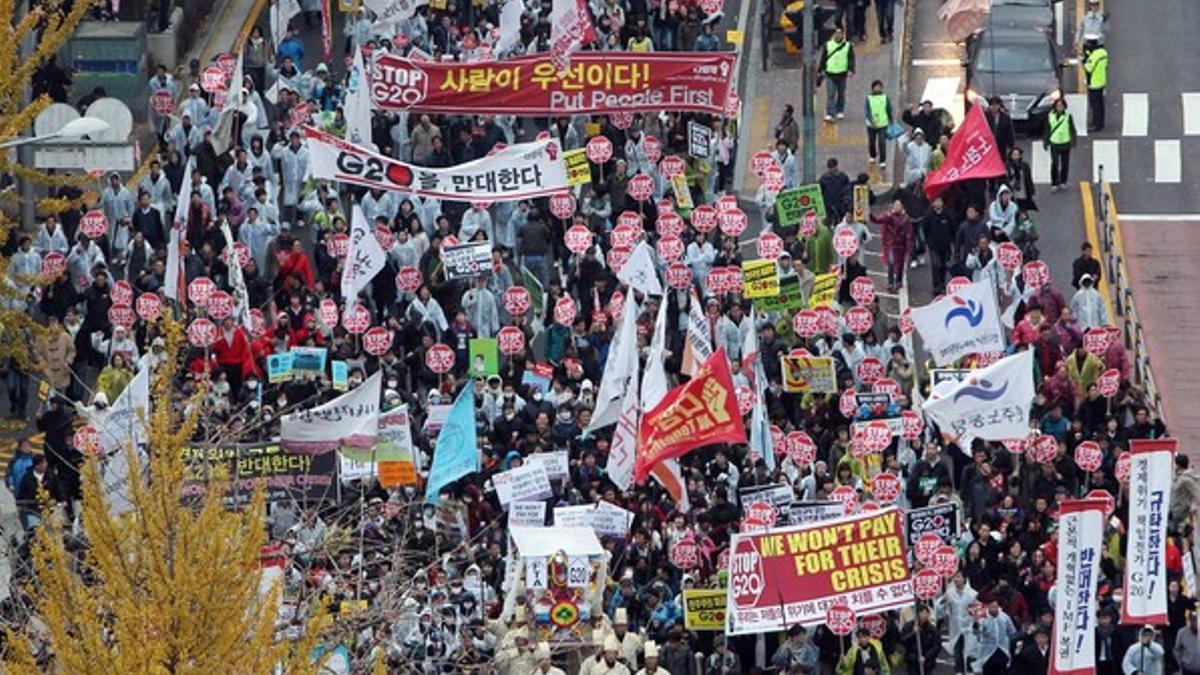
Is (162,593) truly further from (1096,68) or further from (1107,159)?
(1096,68)

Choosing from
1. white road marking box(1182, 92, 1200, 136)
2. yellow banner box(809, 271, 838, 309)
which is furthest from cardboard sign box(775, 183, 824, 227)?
white road marking box(1182, 92, 1200, 136)

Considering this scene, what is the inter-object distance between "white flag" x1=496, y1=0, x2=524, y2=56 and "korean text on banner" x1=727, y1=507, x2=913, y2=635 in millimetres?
15087

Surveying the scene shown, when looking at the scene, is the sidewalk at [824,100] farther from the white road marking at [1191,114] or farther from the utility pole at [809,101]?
the white road marking at [1191,114]

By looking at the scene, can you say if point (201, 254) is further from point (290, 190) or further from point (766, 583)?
point (766, 583)

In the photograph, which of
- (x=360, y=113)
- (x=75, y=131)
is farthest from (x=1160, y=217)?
(x=75, y=131)

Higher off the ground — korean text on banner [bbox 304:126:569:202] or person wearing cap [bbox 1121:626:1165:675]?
korean text on banner [bbox 304:126:569:202]

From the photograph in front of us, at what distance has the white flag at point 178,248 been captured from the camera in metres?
43.0

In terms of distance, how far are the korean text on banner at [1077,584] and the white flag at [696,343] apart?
19.8 feet

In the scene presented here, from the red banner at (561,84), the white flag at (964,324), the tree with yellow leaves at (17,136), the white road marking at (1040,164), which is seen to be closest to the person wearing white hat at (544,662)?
the white flag at (964,324)

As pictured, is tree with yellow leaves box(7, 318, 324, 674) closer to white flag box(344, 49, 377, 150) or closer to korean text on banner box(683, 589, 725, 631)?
korean text on banner box(683, 589, 725, 631)

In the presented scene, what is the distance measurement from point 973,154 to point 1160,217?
6.65m

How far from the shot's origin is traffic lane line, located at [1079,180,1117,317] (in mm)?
47594

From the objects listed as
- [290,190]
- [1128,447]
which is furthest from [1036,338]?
[290,190]

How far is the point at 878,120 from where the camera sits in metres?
50.5
